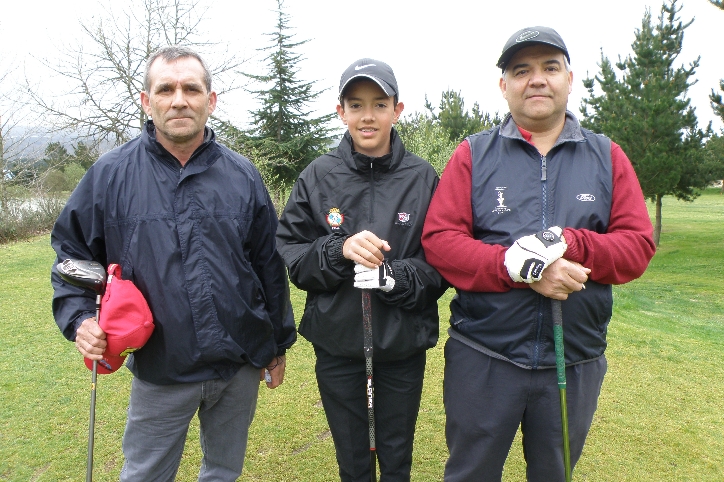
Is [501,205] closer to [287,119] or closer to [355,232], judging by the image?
[355,232]

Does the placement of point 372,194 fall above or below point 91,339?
above

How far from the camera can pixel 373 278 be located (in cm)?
239

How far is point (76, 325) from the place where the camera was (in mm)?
2432

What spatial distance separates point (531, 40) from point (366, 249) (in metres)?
1.18

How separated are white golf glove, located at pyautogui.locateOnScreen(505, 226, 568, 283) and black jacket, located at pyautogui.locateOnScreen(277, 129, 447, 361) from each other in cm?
46

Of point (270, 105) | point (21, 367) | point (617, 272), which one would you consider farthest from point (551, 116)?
point (270, 105)

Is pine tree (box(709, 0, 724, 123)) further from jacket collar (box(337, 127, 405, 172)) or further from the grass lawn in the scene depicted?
jacket collar (box(337, 127, 405, 172))

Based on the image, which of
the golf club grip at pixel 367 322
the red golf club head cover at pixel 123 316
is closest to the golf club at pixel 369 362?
the golf club grip at pixel 367 322

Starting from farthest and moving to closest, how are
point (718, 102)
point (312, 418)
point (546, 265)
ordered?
point (718, 102)
point (312, 418)
point (546, 265)

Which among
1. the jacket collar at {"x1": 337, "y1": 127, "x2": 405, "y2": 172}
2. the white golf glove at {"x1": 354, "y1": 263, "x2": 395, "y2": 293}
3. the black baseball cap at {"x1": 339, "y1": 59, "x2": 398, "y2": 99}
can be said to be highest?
the black baseball cap at {"x1": 339, "y1": 59, "x2": 398, "y2": 99}

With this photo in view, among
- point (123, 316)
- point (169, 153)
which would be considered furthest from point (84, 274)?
point (169, 153)

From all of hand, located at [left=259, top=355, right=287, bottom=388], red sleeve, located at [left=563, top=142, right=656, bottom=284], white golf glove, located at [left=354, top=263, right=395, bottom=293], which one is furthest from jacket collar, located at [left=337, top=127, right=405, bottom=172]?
hand, located at [left=259, top=355, right=287, bottom=388]

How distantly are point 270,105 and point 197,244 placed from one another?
2104 centimetres

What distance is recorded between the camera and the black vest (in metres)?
2.38
